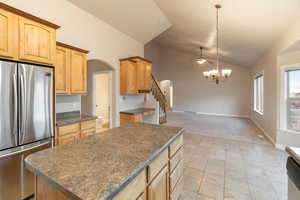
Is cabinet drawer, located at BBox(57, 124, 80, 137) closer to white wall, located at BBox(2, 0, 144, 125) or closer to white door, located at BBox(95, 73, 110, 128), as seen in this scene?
white wall, located at BBox(2, 0, 144, 125)

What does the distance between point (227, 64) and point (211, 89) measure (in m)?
1.67

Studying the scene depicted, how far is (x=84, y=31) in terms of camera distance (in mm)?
3451

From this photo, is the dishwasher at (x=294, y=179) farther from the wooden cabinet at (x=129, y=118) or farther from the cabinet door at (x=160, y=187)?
the wooden cabinet at (x=129, y=118)

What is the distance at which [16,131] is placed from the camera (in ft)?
5.70

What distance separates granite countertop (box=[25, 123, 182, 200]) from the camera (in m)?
0.80

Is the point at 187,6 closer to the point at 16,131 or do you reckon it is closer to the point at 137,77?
the point at 137,77

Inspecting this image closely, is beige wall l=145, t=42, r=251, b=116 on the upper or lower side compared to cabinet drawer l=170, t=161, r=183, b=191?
upper

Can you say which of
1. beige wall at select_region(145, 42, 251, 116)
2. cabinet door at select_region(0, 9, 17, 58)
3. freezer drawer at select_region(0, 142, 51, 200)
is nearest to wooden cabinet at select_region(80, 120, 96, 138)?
freezer drawer at select_region(0, 142, 51, 200)

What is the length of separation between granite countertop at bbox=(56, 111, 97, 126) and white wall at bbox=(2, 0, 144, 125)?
1.42 metres

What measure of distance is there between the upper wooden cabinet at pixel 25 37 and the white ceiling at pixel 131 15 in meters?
1.56

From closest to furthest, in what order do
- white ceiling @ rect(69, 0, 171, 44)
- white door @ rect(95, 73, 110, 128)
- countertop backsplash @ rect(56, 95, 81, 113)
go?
countertop backsplash @ rect(56, 95, 81, 113)
white ceiling @ rect(69, 0, 171, 44)
white door @ rect(95, 73, 110, 128)

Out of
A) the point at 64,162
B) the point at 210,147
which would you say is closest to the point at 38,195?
the point at 64,162

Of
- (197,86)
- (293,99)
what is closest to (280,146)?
(293,99)

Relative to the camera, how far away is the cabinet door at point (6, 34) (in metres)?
1.67
